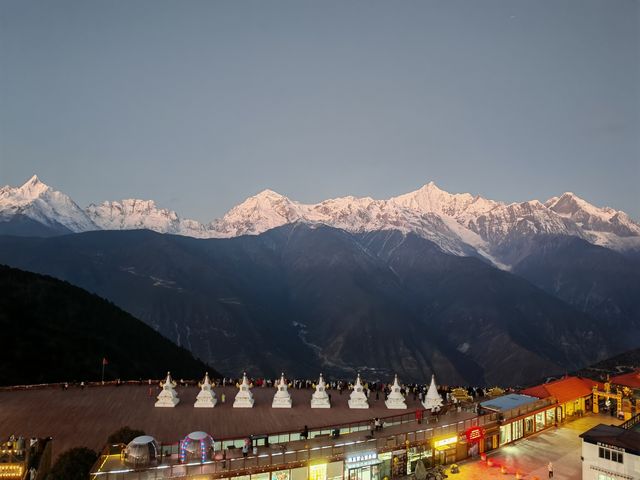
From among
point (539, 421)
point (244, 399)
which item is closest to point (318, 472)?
point (539, 421)

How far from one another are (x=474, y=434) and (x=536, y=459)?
13.8 feet

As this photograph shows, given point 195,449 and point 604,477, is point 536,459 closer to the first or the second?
point 604,477

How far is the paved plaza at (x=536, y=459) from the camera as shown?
31.4 metres

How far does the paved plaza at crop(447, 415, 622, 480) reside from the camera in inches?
1237

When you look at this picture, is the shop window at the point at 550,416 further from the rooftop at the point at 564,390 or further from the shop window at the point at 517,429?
the shop window at the point at 517,429

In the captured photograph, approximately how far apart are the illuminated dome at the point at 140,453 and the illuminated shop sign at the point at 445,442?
17438mm

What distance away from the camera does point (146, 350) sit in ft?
363

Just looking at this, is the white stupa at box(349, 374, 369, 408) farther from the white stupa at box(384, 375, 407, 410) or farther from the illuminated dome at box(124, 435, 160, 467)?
the illuminated dome at box(124, 435, 160, 467)

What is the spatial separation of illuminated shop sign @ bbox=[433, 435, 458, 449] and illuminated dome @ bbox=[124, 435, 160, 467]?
57.2ft

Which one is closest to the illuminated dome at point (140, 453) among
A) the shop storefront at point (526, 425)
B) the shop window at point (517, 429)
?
the shop storefront at point (526, 425)

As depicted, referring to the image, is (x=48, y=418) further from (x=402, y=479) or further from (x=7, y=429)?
(x=402, y=479)

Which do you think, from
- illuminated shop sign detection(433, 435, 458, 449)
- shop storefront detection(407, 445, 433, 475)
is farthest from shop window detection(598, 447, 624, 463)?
shop storefront detection(407, 445, 433, 475)

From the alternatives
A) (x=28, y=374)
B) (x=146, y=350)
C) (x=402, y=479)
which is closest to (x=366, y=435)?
(x=402, y=479)

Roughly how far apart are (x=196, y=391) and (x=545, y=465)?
117ft
